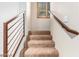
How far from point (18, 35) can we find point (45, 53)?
0.69m

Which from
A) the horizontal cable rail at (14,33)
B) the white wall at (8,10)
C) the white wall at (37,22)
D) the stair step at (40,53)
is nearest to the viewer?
the horizontal cable rail at (14,33)

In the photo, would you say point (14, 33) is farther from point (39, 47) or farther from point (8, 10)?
point (39, 47)

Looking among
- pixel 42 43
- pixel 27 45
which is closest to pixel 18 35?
pixel 27 45

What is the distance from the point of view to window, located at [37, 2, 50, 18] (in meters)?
5.11

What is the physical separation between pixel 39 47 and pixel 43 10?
68.5 inches

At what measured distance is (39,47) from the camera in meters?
3.72

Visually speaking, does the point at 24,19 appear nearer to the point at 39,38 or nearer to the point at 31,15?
the point at 39,38

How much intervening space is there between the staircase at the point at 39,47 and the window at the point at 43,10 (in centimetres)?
57

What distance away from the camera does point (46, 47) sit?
375 centimetres

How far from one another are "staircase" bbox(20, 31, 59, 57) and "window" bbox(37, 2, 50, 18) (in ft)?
1.87

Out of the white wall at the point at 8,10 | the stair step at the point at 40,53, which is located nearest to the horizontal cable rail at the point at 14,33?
the white wall at the point at 8,10

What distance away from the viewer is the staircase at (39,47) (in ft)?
10.5

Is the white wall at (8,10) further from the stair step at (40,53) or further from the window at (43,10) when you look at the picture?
the window at (43,10)

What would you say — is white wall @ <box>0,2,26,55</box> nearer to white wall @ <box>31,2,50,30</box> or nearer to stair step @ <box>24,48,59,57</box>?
stair step @ <box>24,48,59,57</box>
